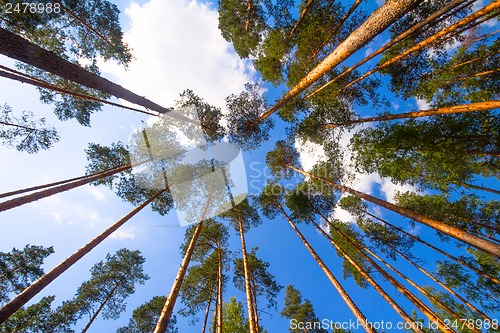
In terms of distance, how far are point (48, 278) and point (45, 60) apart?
4.78 metres

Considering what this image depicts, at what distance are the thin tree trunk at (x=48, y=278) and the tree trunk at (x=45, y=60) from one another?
4.23 m

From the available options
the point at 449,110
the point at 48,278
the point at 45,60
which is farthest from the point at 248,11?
the point at 48,278

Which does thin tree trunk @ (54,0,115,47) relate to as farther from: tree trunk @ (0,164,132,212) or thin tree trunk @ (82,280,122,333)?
thin tree trunk @ (82,280,122,333)

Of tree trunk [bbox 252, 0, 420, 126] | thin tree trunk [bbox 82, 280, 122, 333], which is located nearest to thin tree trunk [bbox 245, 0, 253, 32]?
tree trunk [bbox 252, 0, 420, 126]

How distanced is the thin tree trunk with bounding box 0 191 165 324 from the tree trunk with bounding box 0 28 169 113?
423 cm

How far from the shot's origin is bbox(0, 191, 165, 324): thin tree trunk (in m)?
3.84

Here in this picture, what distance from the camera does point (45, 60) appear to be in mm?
3434

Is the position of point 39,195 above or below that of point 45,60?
below

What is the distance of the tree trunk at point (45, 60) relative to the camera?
297 cm

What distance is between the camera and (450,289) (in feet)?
33.6

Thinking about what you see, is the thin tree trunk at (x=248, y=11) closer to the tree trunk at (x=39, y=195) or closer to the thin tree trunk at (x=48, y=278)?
the tree trunk at (x=39, y=195)

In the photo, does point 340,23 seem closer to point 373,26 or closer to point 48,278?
point 373,26

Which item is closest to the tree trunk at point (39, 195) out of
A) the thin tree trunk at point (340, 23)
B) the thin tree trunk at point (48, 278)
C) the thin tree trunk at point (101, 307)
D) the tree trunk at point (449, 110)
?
the thin tree trunk at point (48, 278)

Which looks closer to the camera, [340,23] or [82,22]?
[82,22]
